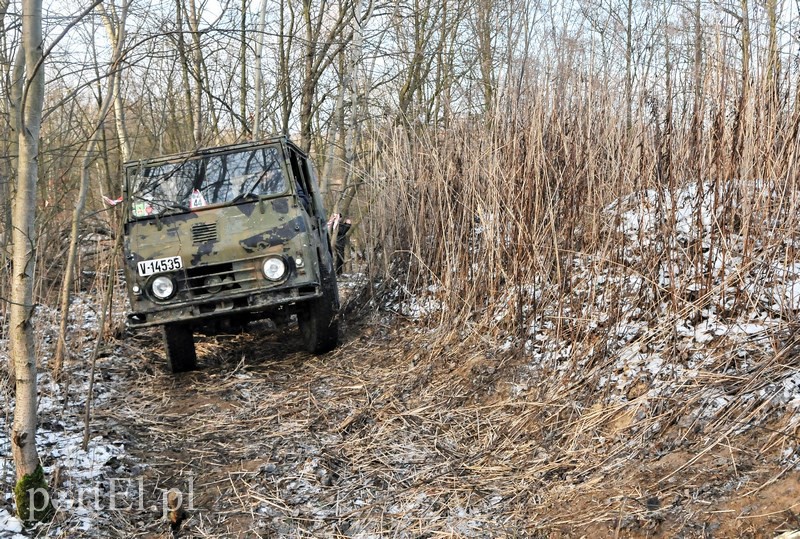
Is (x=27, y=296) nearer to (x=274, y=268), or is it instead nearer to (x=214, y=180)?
(x=274, y=268)

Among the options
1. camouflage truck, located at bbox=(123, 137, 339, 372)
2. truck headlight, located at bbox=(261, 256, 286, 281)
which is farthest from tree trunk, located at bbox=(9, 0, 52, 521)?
truck headlight, located at bbox=(261, 256, 286, 281)

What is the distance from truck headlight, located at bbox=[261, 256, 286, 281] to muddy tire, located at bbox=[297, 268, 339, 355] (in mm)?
362

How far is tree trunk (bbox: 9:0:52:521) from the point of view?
2633 millimetres

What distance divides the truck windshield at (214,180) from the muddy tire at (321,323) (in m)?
0.81

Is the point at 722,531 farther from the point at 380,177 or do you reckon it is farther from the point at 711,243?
the point at 380,177

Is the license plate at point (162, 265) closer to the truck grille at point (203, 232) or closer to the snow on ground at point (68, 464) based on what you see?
the truck grille at point (203, 232)

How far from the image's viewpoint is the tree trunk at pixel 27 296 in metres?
2.63

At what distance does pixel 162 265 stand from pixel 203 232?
1.18ft

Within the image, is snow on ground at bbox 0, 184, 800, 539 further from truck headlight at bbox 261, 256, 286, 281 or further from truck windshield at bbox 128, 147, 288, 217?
truck windshield at bbox 128, 147, 288, 217

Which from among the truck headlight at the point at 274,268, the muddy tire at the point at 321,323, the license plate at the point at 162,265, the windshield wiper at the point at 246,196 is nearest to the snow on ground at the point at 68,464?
the license plate at the point at 162,265

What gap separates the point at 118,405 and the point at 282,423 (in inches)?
44.2

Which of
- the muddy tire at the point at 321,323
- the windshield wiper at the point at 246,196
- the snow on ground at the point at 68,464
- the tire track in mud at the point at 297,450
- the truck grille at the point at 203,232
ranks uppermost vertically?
the windshield wiper at the point at 246,196

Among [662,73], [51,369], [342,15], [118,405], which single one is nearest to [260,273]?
[118,405]

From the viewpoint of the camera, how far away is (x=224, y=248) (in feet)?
15.8
